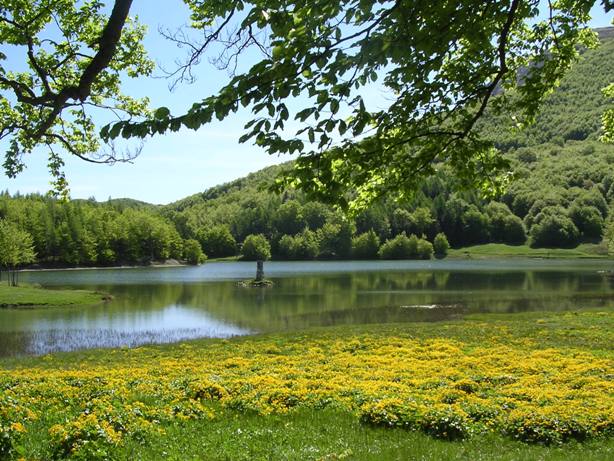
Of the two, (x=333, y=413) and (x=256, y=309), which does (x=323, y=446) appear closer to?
(x=333, y=413)

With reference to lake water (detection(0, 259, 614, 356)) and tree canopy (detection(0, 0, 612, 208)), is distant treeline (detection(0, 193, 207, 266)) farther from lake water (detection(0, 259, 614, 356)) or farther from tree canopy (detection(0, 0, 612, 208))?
tree canopy (detection(0, 0, 612, 208))

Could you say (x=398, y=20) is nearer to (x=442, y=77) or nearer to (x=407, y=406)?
(x=442, y=77)

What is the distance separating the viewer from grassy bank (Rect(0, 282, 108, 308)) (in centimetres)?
6403

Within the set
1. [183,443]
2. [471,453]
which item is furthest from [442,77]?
[183,443]

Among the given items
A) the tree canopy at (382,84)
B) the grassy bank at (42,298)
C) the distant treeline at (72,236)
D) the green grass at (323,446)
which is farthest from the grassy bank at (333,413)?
the distant treeline at (72,236)

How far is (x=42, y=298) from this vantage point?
221 ft

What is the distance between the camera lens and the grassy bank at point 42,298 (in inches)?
2521

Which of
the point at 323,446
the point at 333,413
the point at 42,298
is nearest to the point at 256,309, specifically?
the point at 42,298

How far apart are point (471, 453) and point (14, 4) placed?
17.3 metres

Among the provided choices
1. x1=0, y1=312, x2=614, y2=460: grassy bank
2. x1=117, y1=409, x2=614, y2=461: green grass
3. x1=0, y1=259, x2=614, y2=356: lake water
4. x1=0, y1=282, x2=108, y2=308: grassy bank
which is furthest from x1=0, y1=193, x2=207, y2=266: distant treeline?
x1=117, y1=409, x2=614, y2=461: green grass

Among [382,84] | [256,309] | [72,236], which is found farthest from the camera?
[72,236]

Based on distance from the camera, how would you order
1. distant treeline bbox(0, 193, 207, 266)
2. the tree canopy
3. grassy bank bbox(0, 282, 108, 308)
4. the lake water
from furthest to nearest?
distant treeline bbox(0, 193, 207, 266)
grassy bank bbox(0, 282, 108, 308)
the lake water
the tree canopy

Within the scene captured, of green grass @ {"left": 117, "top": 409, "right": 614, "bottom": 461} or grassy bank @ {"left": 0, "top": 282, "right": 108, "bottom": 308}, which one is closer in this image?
green grass @ {"left": 117, "top": 409, "right": 614, "bottom": 461}

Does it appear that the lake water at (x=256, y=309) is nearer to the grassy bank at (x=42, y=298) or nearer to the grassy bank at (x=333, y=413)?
the grassy bank at (x=42, y=298)
